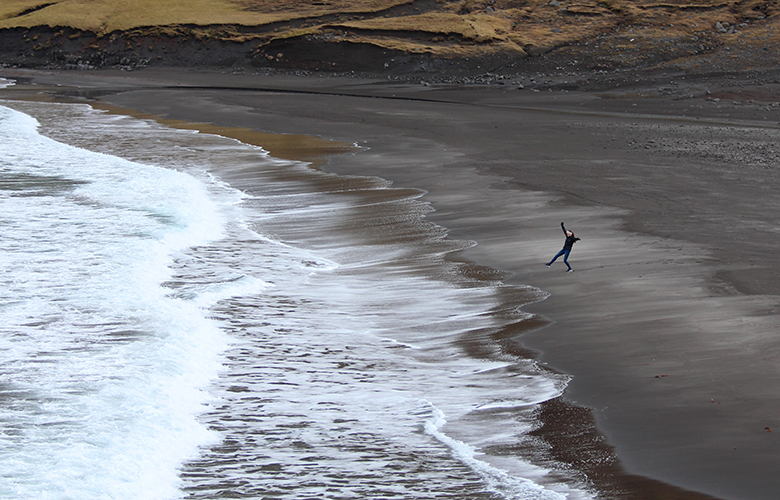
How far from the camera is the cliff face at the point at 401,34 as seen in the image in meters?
41.4

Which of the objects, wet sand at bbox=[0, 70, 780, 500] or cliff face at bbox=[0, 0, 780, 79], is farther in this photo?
cliff face at bbox=[0, 0, 780, 79]

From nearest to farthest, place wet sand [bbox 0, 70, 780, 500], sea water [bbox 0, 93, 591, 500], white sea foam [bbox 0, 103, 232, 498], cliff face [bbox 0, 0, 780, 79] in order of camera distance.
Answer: sea water [bbox 0, 93, 591, 500] → white sea foam [bbox 0, 103, 232, 498] → wet sand [bbox 0, 70, 780, 500] → cliff face [bbox 0, 0, 780, 79]

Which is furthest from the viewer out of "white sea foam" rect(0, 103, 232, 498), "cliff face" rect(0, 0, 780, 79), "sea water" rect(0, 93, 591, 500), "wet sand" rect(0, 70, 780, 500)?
"cliff face" rect(0, 0, 780, 79)

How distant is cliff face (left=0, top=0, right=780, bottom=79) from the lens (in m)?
41.4

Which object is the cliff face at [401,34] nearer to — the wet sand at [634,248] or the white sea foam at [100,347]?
the wet sand at [634,248]

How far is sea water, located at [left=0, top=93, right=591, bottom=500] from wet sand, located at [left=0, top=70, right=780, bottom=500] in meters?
0.47

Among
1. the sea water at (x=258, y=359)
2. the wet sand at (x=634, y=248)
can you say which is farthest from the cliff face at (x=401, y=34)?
the sea water at (x=258, y=359)

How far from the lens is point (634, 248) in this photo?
35.2ft

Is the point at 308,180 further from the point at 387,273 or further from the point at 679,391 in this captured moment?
the point at 679,391

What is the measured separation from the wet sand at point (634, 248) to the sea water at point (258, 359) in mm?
469

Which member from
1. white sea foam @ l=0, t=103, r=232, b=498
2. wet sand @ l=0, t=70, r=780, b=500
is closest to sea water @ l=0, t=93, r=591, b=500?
white sea foam @ l=0, t=103, r=232, b=498

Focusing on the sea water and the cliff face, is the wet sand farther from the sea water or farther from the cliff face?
the cliff face

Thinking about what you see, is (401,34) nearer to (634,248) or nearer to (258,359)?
(634,248)

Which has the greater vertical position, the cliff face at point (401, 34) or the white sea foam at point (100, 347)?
the cliff face at point (401, 34)
